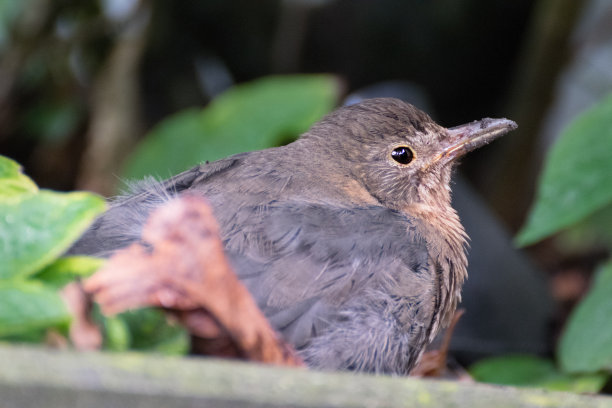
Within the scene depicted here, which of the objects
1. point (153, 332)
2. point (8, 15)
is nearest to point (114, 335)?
point (153, 332)

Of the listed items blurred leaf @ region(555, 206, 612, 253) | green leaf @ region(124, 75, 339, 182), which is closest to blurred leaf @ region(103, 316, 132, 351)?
green leaf @ region(124, 75, 339, 182)

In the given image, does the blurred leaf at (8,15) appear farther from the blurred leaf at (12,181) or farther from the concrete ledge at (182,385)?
the concrete ledge at (182,385)

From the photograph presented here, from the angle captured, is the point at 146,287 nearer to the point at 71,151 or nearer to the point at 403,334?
the point at 403,334

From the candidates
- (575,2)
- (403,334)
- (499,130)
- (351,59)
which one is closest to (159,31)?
(351,59)

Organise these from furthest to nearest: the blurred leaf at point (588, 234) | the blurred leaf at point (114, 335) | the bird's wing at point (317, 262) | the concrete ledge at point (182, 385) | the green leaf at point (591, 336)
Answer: the blurred leaf at point (588, 234) → the green leaf at point (591, 336) → the bird's wing at point (317, 262) → the blurred leaf at point (114, 335) → the concrete ledge at point (182, 385)

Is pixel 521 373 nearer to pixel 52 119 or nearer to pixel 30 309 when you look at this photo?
pixel 30 309

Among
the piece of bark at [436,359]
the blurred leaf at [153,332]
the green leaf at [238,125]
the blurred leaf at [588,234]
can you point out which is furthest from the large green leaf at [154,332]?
the blurred leaf at [588,234]

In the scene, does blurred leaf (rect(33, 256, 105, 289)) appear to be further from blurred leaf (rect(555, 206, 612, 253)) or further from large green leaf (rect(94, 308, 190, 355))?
blurred leaf (rect(555, 206, 612, 253))
